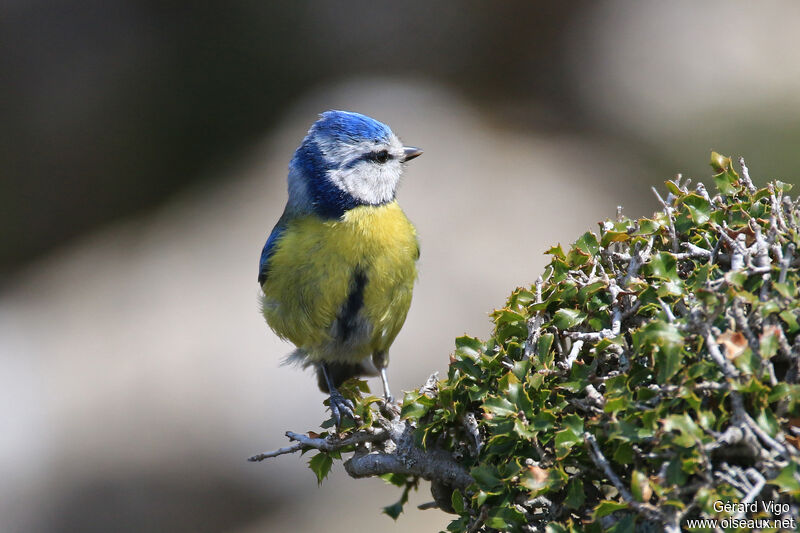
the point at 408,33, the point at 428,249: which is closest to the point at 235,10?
the point at 408,33

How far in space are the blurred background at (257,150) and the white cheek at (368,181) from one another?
9.82 ft

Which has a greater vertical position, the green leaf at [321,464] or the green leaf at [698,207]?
the green leaf at [698,207]

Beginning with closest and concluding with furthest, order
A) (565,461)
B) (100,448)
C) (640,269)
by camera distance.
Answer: (565,461) < (640,269) < (100,448)

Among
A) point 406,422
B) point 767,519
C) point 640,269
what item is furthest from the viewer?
point 406,422

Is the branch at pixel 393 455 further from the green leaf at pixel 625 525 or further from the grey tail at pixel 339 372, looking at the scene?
the grey tail at pixel 339 372

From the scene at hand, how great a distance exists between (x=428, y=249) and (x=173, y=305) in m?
2.49

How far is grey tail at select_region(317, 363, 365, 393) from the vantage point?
406 cm

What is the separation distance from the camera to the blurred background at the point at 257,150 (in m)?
7.13

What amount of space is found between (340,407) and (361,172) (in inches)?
51.0

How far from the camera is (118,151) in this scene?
8.77 metres

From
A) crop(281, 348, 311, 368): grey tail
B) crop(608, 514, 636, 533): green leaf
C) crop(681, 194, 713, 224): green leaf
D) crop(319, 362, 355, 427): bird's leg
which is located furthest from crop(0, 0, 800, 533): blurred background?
crop(608, 514, 636, 533): green leaf

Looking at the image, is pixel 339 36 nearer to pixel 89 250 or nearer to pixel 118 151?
pixel 118 151

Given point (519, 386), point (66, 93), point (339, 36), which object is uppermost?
point (339, 36)

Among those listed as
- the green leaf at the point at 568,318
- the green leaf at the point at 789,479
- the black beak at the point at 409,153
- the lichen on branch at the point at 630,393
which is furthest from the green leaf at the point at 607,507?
the black beak at the point at 409,153
